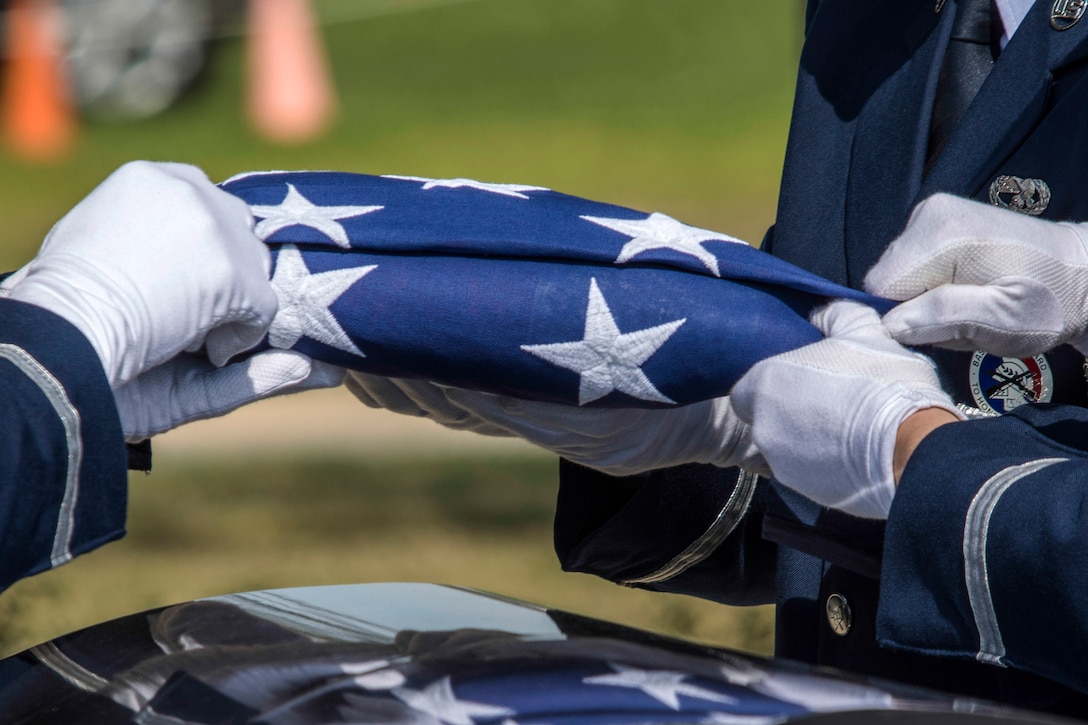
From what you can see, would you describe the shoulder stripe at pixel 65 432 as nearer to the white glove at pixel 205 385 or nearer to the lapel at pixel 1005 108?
the white glove at pixel 205 385

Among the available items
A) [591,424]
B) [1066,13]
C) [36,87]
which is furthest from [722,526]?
[36,87]

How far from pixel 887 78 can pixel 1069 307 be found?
1.28 feet

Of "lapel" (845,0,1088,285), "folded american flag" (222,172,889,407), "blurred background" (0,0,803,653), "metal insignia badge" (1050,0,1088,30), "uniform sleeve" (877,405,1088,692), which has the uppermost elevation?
"blurred background" (0,0,803,653)

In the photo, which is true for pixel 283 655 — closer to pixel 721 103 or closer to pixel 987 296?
pixel 987 296

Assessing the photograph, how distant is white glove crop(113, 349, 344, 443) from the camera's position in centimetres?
83

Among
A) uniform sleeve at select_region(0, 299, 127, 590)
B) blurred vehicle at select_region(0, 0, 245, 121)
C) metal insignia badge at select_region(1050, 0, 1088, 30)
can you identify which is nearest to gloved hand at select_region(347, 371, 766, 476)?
uniform sleeve at select_region(0, 299, 127, 590)

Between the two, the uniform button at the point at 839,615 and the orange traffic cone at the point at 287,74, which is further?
the orange traffic cone at the point at 287,74

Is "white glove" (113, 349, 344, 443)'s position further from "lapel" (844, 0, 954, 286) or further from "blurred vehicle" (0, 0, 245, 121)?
"blurred vehicle" (0, 0, 245, 121)

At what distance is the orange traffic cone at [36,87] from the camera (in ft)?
14.3

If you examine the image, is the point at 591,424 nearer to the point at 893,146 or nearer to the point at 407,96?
the point at 893,146

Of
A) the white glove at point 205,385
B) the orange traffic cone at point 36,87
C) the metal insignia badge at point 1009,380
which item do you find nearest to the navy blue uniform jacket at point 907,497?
the metal insignia badge at point 1009,380

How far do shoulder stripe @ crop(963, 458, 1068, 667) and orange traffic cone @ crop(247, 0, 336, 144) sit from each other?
164 inches

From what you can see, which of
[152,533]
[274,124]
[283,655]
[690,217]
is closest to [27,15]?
[274,124]

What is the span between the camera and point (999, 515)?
0.68 m
